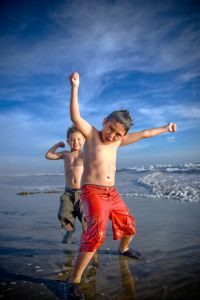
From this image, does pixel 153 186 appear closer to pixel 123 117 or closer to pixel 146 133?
pixel 146 133

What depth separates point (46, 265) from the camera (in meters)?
3.11

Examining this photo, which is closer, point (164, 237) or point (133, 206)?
point (164, 237)

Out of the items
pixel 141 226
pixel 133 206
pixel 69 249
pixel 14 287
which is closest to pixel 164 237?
pixel 141 226

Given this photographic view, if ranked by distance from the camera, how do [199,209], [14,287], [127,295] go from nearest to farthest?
[127,295]
[14,287]
[199,209]

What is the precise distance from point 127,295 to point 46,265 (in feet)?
3.84

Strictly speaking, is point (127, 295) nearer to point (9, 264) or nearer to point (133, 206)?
point (9, 264)

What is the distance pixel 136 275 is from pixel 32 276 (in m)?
1.08

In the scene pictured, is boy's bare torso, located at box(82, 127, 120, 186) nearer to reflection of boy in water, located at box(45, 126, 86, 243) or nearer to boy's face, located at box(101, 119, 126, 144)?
boy's face, located at box(101, 119, 126, 144)

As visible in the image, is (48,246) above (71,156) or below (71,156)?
below

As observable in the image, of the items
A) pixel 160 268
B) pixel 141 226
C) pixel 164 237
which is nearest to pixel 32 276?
pixel 160 268

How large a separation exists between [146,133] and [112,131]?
1.96 ft

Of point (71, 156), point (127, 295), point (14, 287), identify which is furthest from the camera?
point (71, 156)

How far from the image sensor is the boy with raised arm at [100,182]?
2.61 metres

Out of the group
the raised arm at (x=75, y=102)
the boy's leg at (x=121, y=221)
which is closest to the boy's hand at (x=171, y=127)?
the boy's leg at (x=121, y=221)
